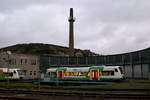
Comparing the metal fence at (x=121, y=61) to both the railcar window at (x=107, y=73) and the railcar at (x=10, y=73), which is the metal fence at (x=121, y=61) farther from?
the railcar at (x=10, y=73)

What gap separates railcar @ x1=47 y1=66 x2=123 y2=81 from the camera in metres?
41.7

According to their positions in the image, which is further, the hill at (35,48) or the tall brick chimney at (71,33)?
the hill at (35,48)

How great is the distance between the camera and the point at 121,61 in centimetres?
6631

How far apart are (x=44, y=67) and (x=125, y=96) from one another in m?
59.9

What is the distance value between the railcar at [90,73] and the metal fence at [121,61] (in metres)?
15.1

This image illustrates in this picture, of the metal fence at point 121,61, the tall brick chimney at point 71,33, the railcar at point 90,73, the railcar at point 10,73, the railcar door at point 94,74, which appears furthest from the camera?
the tall brick chimney at point 71,33

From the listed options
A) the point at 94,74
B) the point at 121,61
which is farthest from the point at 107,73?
the point at 121,61

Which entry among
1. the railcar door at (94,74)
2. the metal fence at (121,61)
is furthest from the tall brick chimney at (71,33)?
the railcar door at (94,74)

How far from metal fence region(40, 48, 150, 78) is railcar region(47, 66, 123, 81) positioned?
15.1 metres

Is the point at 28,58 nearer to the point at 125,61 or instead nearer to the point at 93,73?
the point at 125,61

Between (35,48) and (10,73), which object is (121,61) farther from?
(35,48)

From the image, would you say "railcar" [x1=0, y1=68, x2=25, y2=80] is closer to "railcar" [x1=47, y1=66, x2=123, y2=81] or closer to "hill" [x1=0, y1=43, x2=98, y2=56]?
"railcar" [x1=47, y1=66, x2=123, y2=81]

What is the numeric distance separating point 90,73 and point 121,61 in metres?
24.2

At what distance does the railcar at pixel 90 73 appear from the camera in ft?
137
